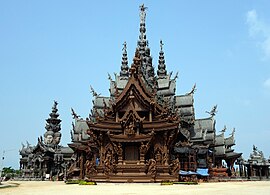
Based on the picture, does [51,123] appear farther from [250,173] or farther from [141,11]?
[250,173]

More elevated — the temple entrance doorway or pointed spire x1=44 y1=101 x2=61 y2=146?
pointed spire x1=44 y1=101 x2=61 y2=146

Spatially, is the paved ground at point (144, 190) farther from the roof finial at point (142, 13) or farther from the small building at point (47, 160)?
the roof finial at point (142, 13)

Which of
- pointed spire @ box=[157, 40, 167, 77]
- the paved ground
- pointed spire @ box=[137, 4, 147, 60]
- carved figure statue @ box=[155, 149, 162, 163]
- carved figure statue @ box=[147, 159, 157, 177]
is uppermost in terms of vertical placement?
pointed spire @ box=[137, 4, 147, 60]

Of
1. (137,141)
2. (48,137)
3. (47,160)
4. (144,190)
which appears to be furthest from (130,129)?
(48,137)

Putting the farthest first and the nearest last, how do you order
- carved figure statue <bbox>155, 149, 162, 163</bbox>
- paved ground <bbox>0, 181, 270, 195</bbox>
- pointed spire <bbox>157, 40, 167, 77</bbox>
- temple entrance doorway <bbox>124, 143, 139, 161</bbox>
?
pointed spire <bbox>157, 40, 167, 77</bbox>
temple entrance doorway <bbox>124, 143, 139, 161</bbox>
carved figure statue <bbox>155, 149, 162, 163</bbox>
paved ground <bbox>0, 181, 270, 195</bbox>

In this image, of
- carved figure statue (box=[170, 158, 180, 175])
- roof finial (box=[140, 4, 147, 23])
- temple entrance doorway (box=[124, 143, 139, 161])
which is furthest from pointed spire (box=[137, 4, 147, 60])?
carved figure statue (box=[170, 158, 180, 175])

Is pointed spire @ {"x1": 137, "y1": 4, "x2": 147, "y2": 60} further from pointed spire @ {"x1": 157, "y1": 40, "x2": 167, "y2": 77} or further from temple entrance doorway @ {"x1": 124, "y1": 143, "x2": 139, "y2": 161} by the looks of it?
temple entrance doorway @ {"x1": 124, "y1": 143, "x2": 139, "y2": 161}

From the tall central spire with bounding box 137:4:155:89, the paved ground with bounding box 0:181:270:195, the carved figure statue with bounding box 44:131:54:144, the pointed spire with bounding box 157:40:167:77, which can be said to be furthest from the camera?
the carved figure statue with bounding box 44:131:54:144

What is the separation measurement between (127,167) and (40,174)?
1180 inches

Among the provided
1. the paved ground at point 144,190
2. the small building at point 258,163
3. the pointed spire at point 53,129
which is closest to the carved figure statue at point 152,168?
the paved ground at point 144,190

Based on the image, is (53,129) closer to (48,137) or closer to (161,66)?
(48,137)

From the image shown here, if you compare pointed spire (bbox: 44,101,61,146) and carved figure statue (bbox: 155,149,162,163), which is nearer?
carved figure statue (bbox: 155,149,162,163)

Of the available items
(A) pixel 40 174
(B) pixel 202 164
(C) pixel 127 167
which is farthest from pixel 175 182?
(A) pixel 40 174

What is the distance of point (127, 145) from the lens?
29984mm
